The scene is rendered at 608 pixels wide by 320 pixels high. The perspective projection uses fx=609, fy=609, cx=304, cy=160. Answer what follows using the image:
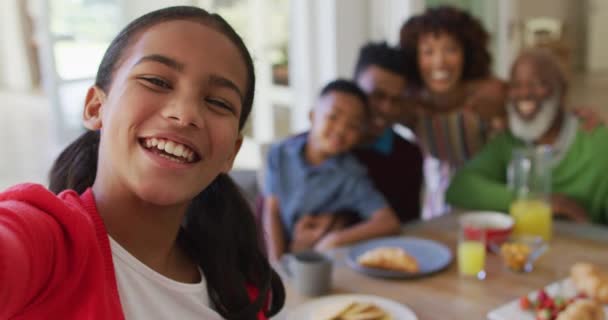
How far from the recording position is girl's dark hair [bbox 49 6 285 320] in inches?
30.9

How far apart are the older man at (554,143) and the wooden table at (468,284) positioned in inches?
10.5

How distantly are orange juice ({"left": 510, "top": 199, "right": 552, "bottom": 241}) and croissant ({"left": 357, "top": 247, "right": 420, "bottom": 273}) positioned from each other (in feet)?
1.34

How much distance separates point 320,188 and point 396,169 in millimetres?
374

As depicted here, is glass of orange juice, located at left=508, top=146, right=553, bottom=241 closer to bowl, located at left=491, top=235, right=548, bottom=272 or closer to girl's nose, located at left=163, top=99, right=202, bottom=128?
bowl, located at left=491, top=235, right=548, bottom=272

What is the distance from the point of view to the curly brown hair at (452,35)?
2137 millimetres

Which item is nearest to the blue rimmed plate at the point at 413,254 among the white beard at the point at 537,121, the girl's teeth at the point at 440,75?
the white beard at the point at 537,121

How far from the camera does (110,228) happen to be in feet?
2.52

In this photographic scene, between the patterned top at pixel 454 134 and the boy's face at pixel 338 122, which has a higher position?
the boy's face at pixel 338 122

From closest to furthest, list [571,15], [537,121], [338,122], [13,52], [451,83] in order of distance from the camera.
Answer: [338,122] < [537,121] < [451,83] < [571,15] < [13,52]

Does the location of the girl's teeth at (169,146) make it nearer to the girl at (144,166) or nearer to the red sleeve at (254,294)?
the girl at (144,166)

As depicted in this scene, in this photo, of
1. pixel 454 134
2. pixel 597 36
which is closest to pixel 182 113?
pixel 454 134

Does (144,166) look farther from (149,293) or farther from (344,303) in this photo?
(344,303)

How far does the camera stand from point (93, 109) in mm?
796

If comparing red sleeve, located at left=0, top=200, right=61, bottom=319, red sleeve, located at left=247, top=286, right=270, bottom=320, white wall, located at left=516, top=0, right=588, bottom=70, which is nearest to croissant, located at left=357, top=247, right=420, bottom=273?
red sleeve, located at left=247, top=286, right=270, bottom=320
